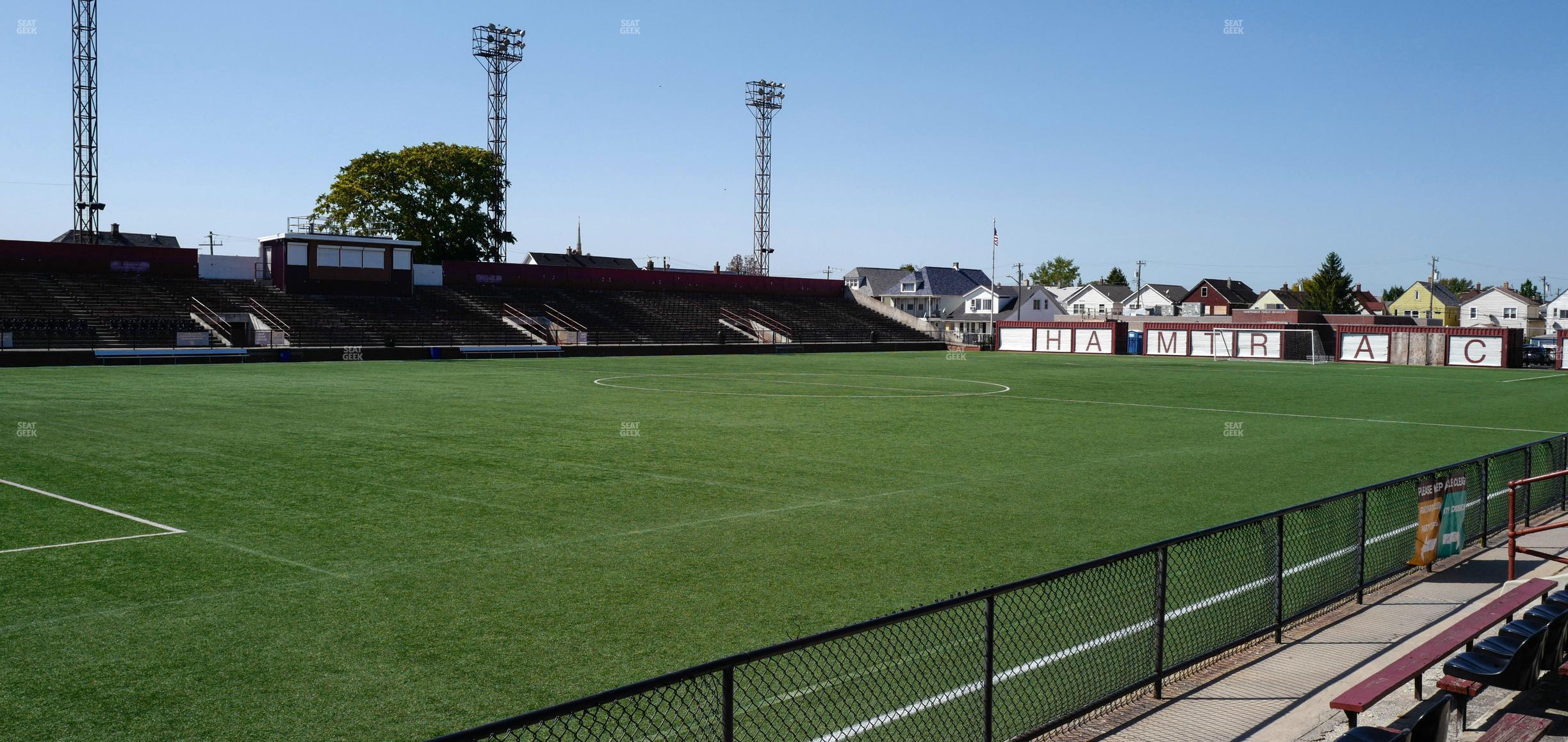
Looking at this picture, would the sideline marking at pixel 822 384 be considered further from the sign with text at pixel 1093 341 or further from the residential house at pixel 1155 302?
the residential house at pixel 1155 302

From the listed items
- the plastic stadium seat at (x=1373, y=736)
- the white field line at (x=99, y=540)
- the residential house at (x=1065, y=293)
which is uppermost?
the residential house at (x=1065, y=293)

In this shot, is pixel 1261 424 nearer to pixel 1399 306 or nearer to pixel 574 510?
pixel 574 510

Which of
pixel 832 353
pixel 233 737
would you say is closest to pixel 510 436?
pixel 233 737

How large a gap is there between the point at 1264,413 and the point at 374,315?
49.1 meters

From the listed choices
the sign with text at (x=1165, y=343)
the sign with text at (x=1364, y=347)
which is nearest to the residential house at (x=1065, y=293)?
the sign with text at (x=1165, y=343)

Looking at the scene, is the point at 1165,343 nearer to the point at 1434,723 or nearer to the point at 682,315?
the point at 682,315

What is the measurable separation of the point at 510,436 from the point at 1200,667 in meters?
14.8

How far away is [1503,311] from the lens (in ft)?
404

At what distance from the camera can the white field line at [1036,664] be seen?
6.26 metres

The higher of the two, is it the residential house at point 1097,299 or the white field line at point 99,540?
the residential house at point 1097,299

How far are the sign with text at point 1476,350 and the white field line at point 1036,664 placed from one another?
54.2 m

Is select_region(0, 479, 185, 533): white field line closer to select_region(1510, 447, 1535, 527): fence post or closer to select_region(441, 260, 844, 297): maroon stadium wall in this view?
select_region(1510, 447, 1535, 527): fence post

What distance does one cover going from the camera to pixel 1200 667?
761 cm

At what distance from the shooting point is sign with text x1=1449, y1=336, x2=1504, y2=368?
5516 cm
